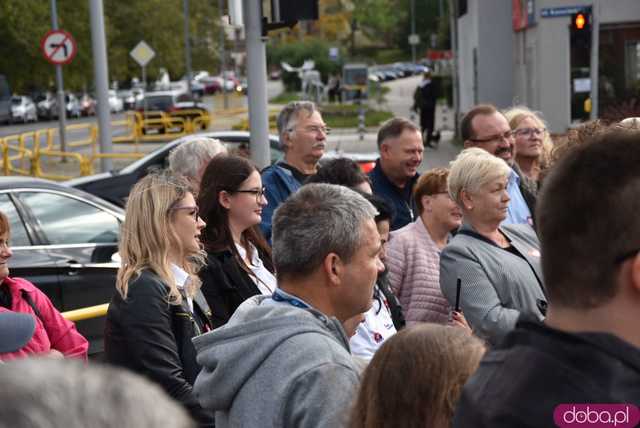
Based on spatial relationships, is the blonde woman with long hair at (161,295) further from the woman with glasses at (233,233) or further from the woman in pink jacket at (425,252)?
the woman in pink jacket at (425,252)

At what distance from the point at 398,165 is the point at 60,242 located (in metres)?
3.21

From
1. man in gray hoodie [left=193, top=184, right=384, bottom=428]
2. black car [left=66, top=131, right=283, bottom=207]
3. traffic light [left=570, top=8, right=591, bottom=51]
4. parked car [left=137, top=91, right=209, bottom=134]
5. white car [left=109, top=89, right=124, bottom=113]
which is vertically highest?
traffic light [left=570, top=8, right=591, bottom=51]

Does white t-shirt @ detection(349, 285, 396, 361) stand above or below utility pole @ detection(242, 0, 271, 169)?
below

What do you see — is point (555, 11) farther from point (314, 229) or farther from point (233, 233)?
point (314, 229)

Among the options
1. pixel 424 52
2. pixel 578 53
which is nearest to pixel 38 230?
pixel 578 53

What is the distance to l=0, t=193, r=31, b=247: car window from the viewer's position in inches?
326

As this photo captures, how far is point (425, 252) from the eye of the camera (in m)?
5.39

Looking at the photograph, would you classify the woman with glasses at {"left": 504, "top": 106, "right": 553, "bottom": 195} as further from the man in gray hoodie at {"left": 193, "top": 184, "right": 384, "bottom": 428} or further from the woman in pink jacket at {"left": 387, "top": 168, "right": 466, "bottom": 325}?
the man in gray hoodie at {"left": 193, "top": 184, "right": 384, "bottom": 428}

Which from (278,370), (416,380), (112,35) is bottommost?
(278,370)

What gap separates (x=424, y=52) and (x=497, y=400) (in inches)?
4595

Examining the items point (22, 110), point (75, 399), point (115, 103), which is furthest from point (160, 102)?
point (75, 399)

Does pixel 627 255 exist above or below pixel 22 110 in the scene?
above

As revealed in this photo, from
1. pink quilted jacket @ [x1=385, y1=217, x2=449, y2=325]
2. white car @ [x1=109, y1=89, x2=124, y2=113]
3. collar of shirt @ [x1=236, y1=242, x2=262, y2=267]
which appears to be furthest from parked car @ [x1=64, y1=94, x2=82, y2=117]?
collar of shirt @ [x1=236, y1=242, x2=262, y2=267]

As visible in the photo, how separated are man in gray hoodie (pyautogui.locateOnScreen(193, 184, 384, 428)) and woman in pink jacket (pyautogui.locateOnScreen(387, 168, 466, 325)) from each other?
191cm
